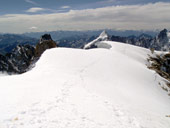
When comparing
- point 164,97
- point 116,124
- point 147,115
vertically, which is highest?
point 116,124

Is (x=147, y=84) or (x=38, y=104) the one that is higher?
(x=38, y=104)

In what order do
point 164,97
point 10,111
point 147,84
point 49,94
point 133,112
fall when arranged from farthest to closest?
point 147,84 → point 164,97 → point 49,94 → point 133,112 → point 10,111

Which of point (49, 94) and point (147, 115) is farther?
point (49, 94)

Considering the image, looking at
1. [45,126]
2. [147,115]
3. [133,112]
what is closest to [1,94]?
[45,126]

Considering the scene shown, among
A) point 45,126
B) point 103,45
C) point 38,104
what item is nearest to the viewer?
point 45,126

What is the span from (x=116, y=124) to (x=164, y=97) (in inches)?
653

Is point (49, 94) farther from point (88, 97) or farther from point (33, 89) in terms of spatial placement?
point (88, 97)

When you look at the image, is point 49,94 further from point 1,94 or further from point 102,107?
point 102,107

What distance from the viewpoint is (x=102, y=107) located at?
45.6ft

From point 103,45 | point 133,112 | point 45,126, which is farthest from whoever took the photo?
point 103,45

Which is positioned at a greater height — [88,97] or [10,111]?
[10,111]

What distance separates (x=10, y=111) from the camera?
10961mm

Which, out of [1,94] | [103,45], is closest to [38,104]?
[1,94]

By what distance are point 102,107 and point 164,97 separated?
15314mm
